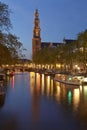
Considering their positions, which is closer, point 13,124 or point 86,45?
point 13,124

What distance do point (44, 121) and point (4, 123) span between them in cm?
373

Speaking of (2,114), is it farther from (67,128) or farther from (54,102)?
(54,102)

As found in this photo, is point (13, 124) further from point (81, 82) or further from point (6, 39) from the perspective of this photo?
point (81, 82)

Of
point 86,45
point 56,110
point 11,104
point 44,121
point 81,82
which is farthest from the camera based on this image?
point 86,45

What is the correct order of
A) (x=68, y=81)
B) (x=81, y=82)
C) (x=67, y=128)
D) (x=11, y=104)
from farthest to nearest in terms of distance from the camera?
(x=68, y=81)
(x=81, y=82)
(x=11, y=104)
(x=67, y=128)

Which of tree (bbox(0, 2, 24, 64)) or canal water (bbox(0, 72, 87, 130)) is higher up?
tree (bbox(0, 2, 24, 64))

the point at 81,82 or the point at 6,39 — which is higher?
the point at 6,39

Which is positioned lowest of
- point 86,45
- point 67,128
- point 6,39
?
point 67,128

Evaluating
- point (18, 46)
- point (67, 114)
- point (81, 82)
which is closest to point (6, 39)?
point (18, 46)

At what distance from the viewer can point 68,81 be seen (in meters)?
77.1

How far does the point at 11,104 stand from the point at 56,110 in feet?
23.1

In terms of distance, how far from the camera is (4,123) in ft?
94.4

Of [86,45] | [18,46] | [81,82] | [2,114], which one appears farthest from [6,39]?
[86,45]

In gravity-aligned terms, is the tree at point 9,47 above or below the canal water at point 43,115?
above
